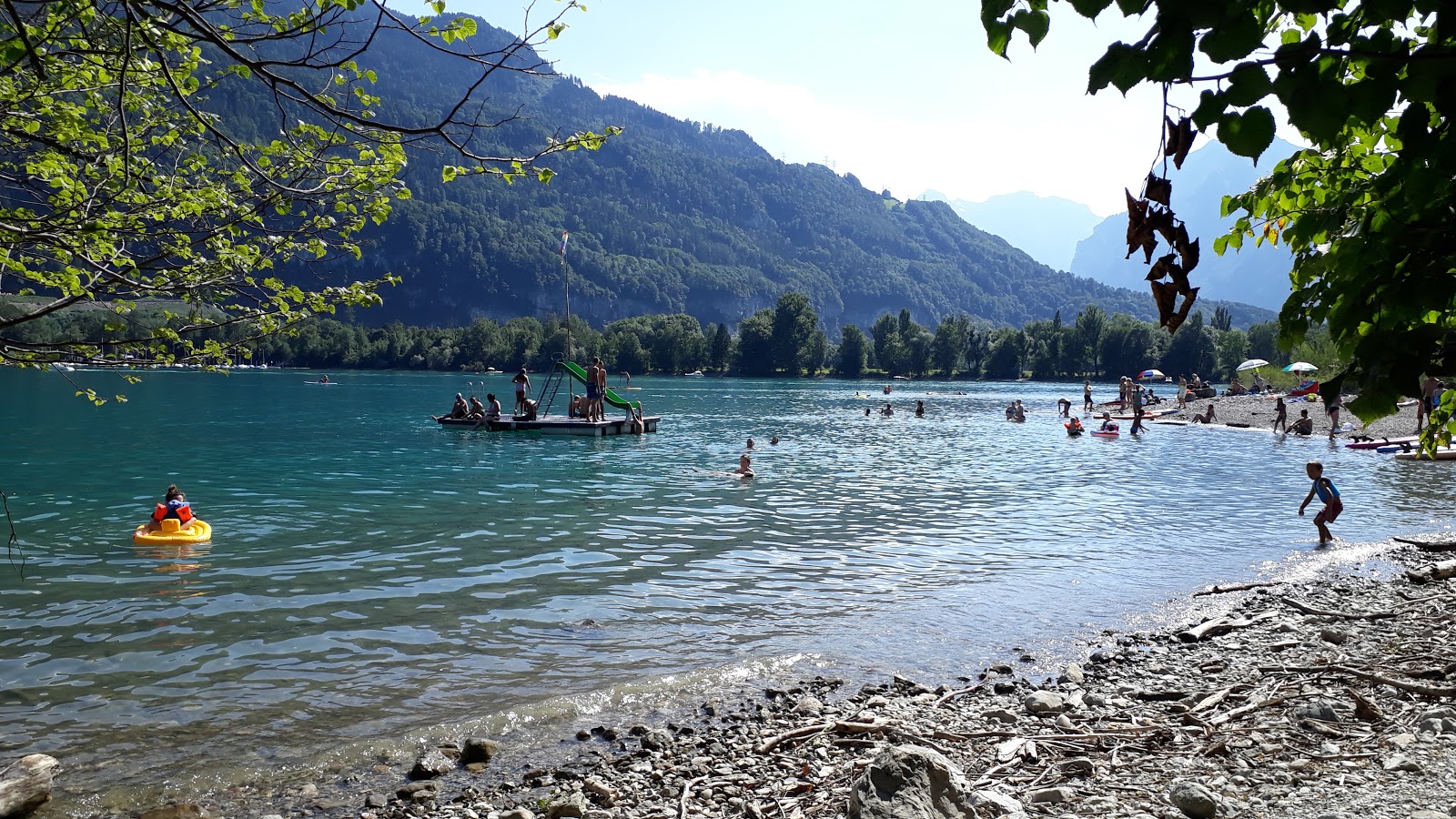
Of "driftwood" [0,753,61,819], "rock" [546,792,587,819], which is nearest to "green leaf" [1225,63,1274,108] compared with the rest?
"rock" [546,792,587,819]

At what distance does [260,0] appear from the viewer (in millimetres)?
5555

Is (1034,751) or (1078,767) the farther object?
(1034,751)

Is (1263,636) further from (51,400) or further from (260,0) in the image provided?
(51,400)

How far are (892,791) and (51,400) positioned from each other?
3549 inches

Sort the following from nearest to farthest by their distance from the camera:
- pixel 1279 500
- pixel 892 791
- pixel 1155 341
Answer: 1. pixel 892 791
2. pixel 1279 500
3. pixel 1155 341

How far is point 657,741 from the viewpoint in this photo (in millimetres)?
7523

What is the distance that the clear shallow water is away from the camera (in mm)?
8953

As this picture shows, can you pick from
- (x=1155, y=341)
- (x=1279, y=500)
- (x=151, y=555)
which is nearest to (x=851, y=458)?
(x=1279, y=500)

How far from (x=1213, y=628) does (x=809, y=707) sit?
553 cm

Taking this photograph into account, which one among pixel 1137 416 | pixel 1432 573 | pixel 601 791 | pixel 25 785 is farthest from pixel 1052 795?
pixel 1137 416

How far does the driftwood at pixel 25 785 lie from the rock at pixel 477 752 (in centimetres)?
311

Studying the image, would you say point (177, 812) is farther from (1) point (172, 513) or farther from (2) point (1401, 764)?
(1) point (172, 513)

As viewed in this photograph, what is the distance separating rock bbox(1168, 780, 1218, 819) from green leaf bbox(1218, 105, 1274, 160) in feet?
13.1

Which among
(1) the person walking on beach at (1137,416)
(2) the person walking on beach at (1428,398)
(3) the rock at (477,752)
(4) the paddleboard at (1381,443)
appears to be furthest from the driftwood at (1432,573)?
(1) the person walking on beach at (1137,416)
